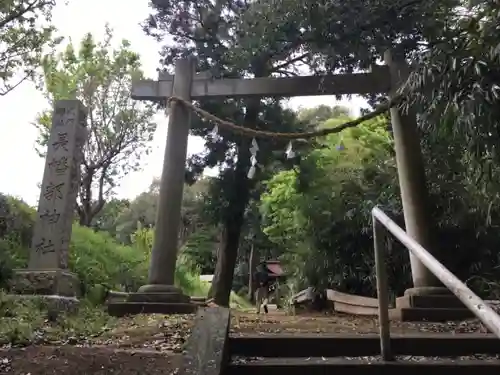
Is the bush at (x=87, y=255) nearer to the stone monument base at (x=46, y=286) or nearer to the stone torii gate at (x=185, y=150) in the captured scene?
the stone monument base at (x=46, y=286)

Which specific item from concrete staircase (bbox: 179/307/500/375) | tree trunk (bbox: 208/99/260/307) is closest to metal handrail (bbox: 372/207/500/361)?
concrete staircase (bbox: 179/307/500/375)

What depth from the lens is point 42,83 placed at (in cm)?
1174

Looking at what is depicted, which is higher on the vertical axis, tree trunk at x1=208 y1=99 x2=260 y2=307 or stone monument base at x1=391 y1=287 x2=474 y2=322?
tree trunk at x1=208 y1=99 x2=260 y2=307

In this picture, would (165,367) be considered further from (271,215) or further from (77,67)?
(77,67)

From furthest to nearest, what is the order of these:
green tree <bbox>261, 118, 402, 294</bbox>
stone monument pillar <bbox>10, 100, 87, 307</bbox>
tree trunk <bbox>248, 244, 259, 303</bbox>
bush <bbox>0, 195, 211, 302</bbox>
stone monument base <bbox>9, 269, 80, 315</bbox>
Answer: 1. tree trunk <bbox>248, 244, 259, 303</bbox>
2. green tree <bbox>261, 118, 402, 294</bbox>
3. bush <bbox>0, 195, 211, 302</bbox>
4. stone monument pillar <bbox>10, 100, 87, 307</bbox>
5. stone monument base <bbox>9, 269, 80, 315</bbox>

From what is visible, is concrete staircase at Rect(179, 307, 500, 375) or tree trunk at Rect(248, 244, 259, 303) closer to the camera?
concrete staircase at Rect(179, 307, 500, 375)

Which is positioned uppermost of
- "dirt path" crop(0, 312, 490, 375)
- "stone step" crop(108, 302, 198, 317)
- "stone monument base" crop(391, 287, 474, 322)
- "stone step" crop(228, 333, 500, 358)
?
"stone monument base" crop(391, 287, 474, 322)

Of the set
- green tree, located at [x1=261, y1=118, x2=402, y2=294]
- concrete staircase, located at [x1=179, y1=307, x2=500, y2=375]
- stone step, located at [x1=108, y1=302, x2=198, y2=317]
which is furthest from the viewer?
green tree, located at [x1=261, y1=118, x2=402, y2=294]

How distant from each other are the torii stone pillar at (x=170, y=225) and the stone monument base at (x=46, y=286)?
555 millimetres

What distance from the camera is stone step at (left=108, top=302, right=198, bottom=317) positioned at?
5.53 m

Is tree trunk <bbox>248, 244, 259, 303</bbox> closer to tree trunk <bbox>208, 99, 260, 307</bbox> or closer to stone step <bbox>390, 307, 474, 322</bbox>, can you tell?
tree trunk <bbox>208, 99, 260, 307</bbox>

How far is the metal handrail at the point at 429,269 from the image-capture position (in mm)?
1528

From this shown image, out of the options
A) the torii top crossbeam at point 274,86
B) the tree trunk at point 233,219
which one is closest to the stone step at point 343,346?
the torii top crossbeam at point 274,86

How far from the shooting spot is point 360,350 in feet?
10.7
